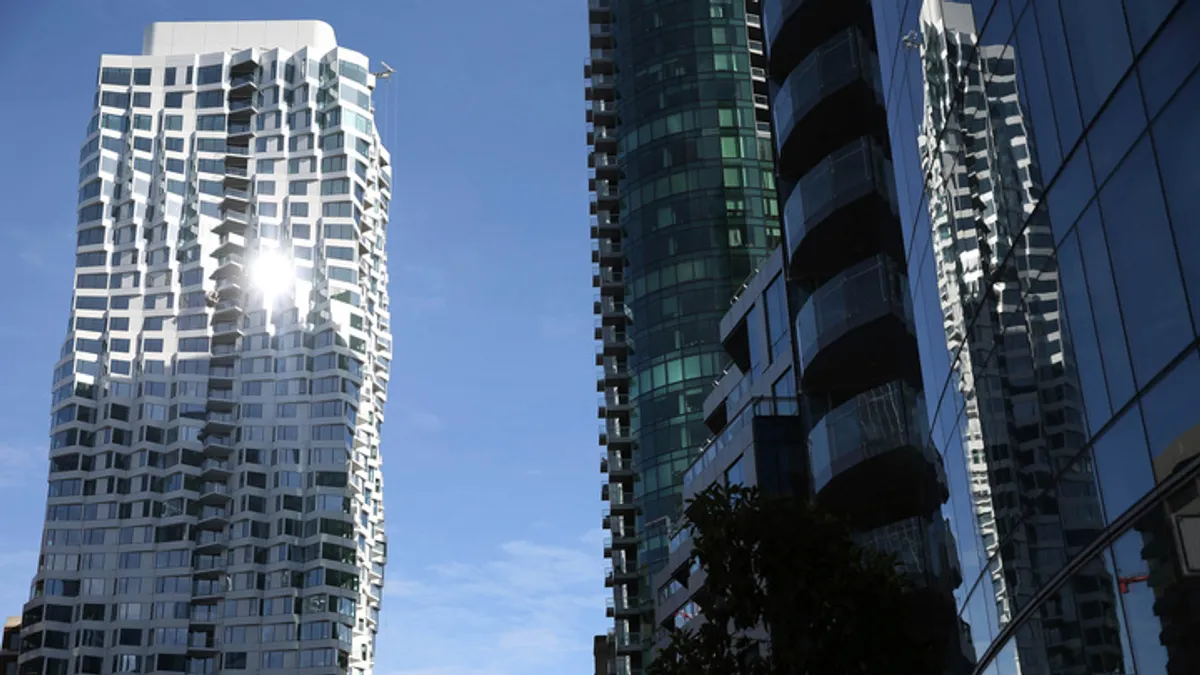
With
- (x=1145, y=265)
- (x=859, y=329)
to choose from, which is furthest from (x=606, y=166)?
(x=1145, y=265)

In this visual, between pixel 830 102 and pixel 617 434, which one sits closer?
pixel 830 102

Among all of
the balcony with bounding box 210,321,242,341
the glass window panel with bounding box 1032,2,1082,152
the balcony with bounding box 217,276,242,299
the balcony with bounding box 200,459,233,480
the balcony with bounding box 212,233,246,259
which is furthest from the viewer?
the balcony with bounding box 212,233,246,259

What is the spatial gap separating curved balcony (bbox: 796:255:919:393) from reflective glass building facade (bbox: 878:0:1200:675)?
6513mm

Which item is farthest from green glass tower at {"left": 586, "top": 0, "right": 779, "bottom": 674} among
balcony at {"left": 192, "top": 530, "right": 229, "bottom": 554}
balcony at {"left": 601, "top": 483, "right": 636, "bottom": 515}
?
balcony at {"left": 192, "top": 530, "right": 229, "bottom": 554}

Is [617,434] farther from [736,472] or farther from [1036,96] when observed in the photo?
[1036,96]

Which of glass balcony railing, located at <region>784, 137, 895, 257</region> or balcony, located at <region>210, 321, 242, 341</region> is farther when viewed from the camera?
balcony, located at <region>210, 321, 242, 341</region>

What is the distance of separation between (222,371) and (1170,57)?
134 meters

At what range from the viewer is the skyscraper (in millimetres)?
130625

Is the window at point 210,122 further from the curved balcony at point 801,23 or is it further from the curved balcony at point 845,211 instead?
the curved balcony at point 845,211

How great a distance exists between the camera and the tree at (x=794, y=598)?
2234 centimetres

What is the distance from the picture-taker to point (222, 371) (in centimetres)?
14225

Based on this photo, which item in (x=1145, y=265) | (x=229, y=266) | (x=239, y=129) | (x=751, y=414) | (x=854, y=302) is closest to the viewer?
(x=1145, y=265)

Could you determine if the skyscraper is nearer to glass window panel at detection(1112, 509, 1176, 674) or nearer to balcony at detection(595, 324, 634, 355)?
balcony at detection(595, 324, 634, 355)

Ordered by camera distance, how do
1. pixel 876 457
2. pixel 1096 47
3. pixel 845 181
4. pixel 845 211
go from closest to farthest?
pixel 1096 47 → pixel 876 457 → pixel 845 181 → pixel 845 211
